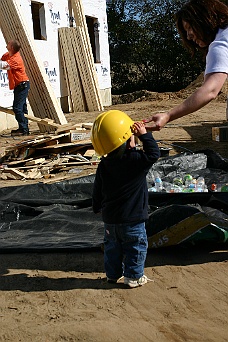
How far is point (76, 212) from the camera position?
20.4 feet

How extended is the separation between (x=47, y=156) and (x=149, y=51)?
21.3 m

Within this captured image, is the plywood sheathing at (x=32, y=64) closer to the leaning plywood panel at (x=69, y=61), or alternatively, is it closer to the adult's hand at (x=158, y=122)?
the leaning plywood panel at (x=69, y=61)

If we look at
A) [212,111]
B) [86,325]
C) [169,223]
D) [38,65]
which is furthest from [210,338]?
[212,111]

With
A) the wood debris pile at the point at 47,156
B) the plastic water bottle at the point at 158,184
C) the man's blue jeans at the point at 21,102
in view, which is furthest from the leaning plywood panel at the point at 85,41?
the plastic water bottle at the point at 158,184

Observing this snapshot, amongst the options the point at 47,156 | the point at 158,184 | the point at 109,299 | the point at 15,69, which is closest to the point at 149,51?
the point at 15,69

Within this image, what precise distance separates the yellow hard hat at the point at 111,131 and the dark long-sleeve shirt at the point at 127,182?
117 mm

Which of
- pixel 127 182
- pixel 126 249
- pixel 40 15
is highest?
pixel 40 15

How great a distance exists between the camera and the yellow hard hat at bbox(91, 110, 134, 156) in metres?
3.96

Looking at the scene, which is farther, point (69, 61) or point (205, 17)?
point (69, 61)

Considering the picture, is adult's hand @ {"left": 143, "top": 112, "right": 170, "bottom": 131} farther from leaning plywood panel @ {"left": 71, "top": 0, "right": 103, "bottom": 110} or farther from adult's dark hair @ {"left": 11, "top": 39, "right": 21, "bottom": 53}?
leaning plywood panel @ {"left": 71, "top": 0, "right": 103, "bottom": 110}

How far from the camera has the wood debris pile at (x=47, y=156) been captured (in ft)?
30.4

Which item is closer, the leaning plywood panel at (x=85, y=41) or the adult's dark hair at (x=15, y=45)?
the adult's dark hair at (x=15, y=45)

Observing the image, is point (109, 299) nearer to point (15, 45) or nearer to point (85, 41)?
point (15, 45)

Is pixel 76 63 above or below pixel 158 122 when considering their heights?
above
